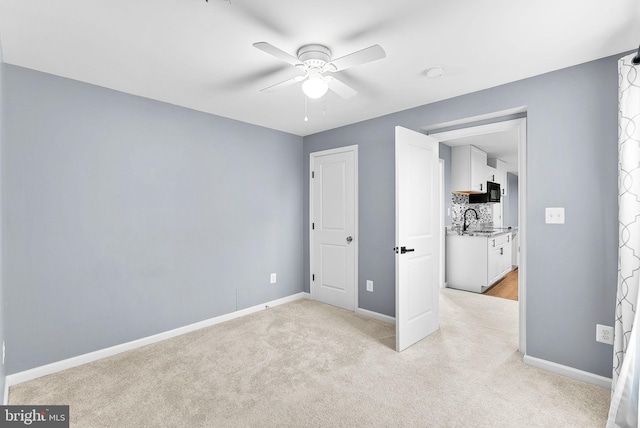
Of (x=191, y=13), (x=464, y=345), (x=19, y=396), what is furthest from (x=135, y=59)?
(x=464, y=345)

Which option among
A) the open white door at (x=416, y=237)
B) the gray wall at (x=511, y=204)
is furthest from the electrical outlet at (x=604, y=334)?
the gray wall at (x=511, y=204)

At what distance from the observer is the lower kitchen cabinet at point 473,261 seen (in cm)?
475

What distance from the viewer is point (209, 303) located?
11.5ft

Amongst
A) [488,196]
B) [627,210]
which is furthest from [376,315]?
[488,196]

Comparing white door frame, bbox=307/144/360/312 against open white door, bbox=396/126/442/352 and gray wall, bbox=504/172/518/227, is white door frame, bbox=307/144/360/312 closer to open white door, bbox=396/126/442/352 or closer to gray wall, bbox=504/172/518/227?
open white door, bbox=396/126/442/352

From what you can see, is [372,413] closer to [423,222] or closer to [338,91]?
[423,222]

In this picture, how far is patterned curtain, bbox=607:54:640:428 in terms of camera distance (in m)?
1.99

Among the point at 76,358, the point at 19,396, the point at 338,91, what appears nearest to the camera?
the point at 19,396

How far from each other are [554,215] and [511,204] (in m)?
6.17

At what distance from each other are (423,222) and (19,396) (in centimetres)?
345

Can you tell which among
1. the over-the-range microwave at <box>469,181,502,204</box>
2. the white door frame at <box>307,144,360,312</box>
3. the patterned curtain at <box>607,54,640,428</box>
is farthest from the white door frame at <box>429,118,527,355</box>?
the over-the-range microwave at <box>469,181,502,204</box>

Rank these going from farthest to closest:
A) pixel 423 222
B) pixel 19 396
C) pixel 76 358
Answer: pixel 423 222 → pixel 76 358 → pixel 19 396

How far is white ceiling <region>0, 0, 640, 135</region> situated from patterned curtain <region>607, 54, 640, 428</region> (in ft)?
1.04

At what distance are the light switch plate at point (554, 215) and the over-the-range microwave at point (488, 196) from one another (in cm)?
354
